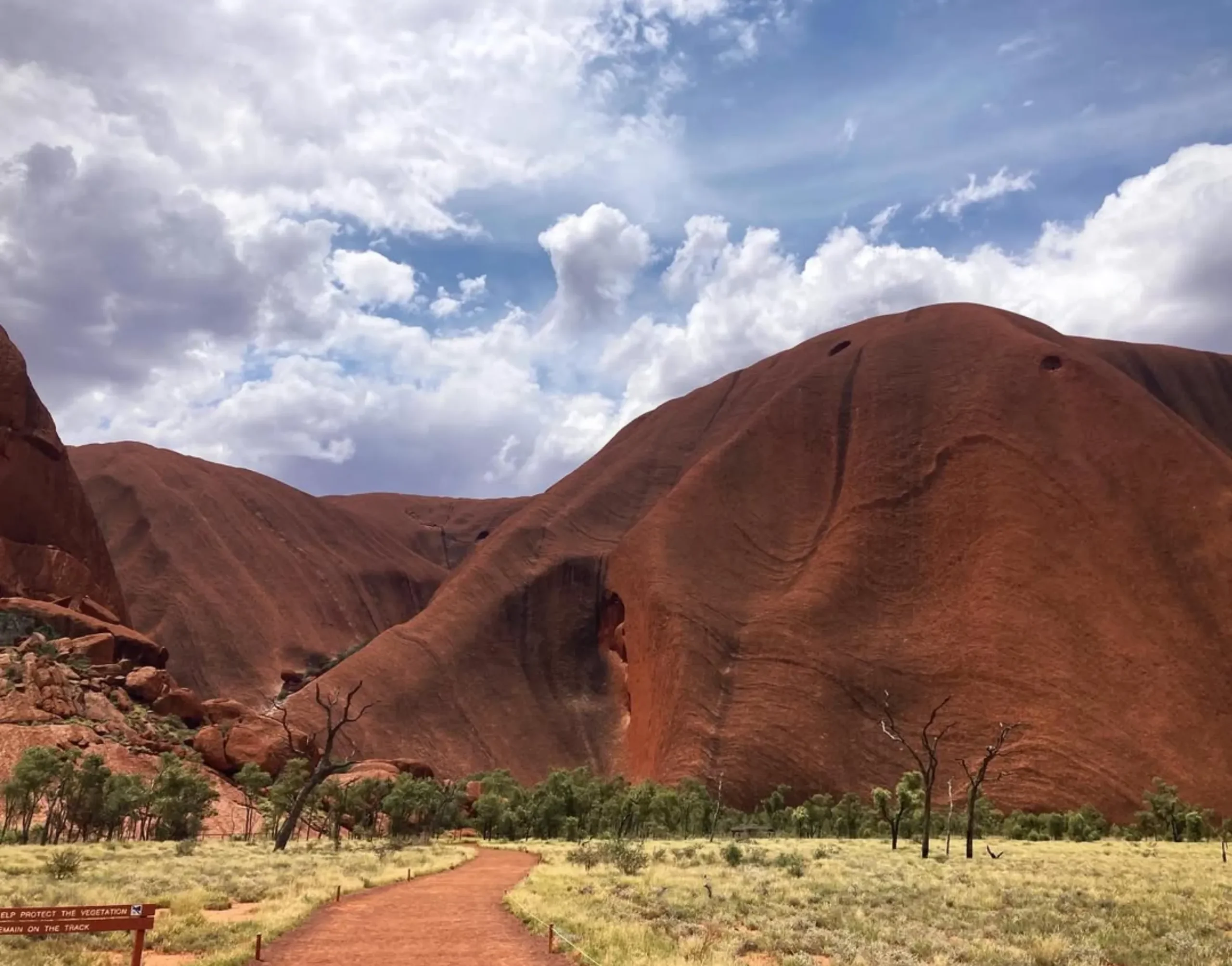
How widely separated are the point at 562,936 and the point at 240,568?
11250cm

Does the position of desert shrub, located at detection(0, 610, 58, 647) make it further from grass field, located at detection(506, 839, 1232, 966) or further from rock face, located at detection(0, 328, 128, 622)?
grass field, located at detection(506, 839, 1232, 966)

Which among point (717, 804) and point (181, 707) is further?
point (181, 707)

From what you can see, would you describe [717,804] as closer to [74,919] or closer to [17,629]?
[17,629]

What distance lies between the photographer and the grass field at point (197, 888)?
514 inches

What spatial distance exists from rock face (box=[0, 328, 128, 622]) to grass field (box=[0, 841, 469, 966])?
42411 mm

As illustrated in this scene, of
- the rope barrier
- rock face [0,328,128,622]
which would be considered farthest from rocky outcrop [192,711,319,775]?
the rope barrier

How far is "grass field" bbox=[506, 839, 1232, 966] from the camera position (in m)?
13.5

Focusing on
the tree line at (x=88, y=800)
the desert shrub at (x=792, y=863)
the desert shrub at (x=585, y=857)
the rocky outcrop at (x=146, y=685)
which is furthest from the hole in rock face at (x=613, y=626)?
the desert shrub at (x=792, y=863)

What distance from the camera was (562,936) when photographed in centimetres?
1376

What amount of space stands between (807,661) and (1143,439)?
124 feet

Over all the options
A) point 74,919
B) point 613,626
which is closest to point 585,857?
point 74,919

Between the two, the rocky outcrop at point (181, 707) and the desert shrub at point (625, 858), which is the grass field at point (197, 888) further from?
the rocky outcrop at point (181, 707)

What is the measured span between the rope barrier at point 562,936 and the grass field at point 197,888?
13.0ft

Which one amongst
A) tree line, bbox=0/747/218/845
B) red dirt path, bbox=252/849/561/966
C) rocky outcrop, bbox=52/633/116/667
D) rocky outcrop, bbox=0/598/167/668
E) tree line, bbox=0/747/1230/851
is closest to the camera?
red dirt path, bbox=252/849/561/966
